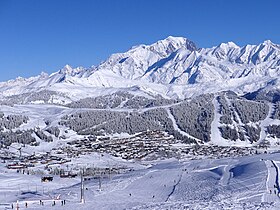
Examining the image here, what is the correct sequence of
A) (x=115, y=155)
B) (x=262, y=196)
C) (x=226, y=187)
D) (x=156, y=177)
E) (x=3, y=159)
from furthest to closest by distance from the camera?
(x=115, y=155) < (x=3, y=159) < (x=156, y=177) < (x=226, y=187) < (x=262, y=196)

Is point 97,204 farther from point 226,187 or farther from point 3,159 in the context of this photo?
point 3,159

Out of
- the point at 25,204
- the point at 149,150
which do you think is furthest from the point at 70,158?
the point at 25,204

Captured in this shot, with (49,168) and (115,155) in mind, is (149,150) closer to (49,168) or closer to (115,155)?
(115,155)

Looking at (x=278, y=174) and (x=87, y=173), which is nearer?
(x=278, y=174)

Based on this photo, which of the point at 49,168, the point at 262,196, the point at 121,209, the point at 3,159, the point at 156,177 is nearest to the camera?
the point at 121,209

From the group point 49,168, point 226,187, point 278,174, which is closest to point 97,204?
point 226,187

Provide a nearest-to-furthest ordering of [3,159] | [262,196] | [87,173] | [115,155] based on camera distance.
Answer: [262,196], [87,173], [3,159], [115,155]
